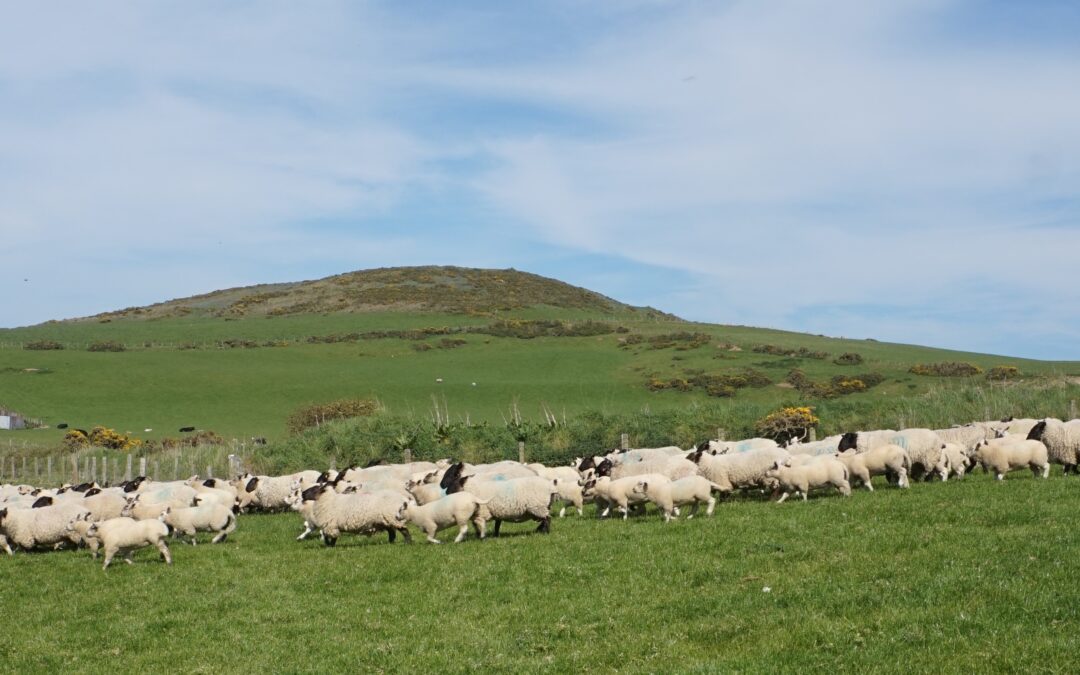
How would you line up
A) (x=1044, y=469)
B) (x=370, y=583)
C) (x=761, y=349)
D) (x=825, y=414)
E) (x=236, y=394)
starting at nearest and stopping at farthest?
(x=370, y=583) < (x=1044, y=469) < (x=825, y=414) < (x=236, y=394) < (x=761, y=349)

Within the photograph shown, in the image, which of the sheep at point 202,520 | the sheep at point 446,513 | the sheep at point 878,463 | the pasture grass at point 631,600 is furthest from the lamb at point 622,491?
the sheep at point 202,520

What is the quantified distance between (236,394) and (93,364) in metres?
19.1

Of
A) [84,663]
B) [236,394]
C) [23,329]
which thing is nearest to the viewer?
[84,663]

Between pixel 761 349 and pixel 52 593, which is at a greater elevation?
pixel 761 349

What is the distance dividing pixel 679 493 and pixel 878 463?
5000 millimetres

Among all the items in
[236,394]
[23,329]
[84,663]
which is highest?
[23,329]

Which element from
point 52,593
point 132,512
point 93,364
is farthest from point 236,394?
point 52,593

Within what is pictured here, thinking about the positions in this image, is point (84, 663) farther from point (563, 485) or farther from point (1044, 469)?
point (1044, 469)

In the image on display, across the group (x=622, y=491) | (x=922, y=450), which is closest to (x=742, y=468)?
(x=622, y=491)

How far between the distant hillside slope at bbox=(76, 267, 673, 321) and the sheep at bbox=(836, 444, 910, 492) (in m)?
102

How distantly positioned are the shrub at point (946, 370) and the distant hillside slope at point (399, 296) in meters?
61.8

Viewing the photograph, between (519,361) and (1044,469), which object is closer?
(1044,469)

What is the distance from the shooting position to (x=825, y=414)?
44250 mm

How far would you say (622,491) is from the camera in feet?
69.3
